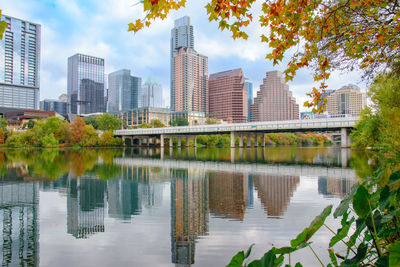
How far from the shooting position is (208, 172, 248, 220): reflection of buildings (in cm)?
1061

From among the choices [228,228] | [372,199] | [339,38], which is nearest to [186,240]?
[228,228]

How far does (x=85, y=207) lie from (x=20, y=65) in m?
218

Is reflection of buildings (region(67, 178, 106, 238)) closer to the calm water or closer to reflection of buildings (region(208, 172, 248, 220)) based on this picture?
the calm water

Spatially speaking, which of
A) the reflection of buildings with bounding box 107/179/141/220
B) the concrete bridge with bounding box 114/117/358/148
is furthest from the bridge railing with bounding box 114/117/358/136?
the reflection of buildings with bounding box 107/179/141/220

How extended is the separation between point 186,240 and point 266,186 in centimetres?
947

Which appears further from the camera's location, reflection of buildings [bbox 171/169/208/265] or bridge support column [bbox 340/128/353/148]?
bridge support column [bbox 340/128/353/148]

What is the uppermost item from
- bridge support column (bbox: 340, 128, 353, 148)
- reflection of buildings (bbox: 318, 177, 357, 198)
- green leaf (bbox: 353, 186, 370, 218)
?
bridge support column (bbox: 340, 128, 353, 148)

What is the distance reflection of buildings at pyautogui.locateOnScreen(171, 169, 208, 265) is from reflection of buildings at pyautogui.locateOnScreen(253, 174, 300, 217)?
2566 mm

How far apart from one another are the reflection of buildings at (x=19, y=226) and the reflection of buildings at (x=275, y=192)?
292 inches

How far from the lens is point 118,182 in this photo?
18.5 m

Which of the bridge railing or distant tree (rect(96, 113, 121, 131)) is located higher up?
distant tree (rect(96, 113, 121, 131))

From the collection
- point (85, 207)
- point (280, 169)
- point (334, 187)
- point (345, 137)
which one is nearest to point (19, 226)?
point (85, 207)

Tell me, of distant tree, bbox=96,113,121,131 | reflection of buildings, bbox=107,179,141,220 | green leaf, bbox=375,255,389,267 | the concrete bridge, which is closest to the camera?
green leaf, bbox=375,255,389,267

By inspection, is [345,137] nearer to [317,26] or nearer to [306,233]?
[317,26]
